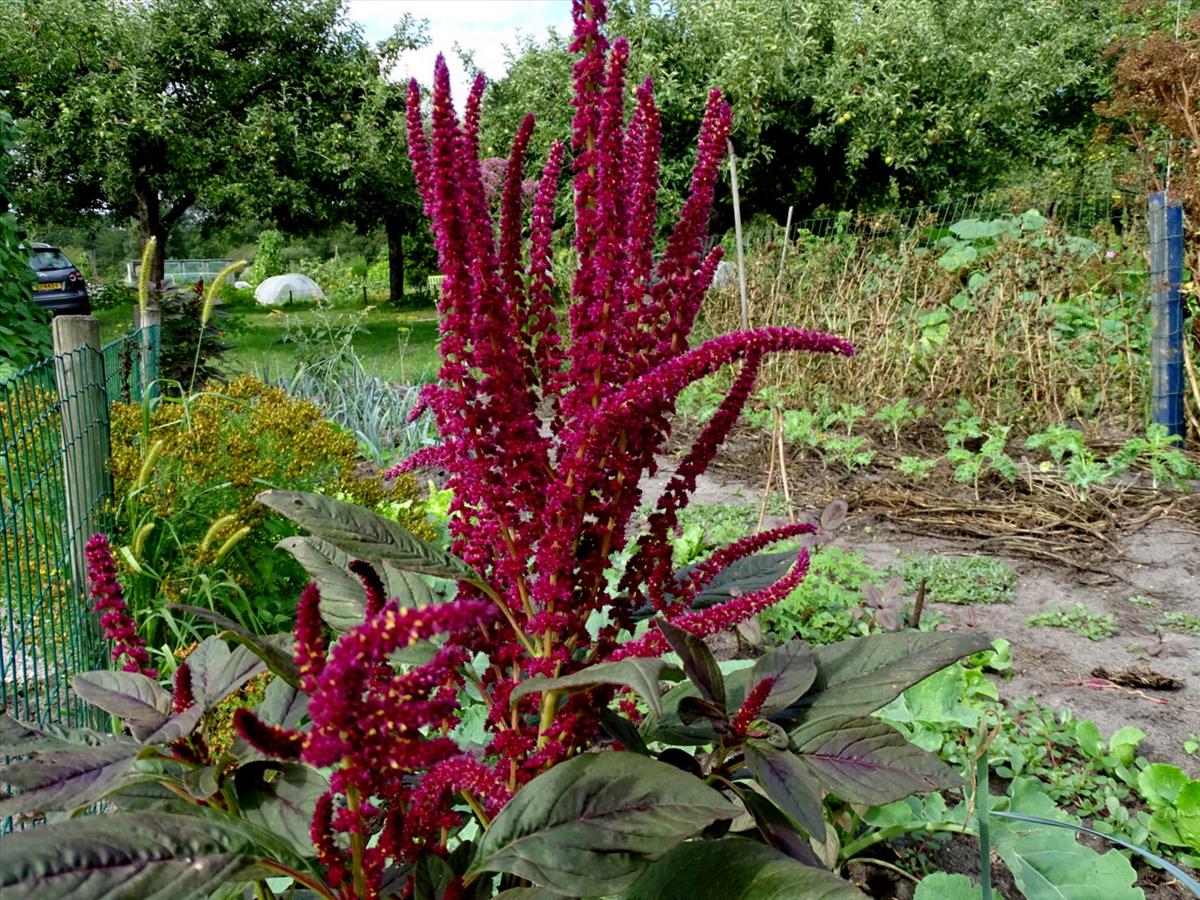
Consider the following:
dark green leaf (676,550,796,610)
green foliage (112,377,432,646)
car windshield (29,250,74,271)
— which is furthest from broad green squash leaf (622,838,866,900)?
car windshield (29,250,74,271)

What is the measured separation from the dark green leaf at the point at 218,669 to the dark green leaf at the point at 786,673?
0.61 meters

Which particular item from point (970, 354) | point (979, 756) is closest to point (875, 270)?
point (970, 354)

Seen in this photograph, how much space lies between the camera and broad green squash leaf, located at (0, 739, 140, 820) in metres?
0.78

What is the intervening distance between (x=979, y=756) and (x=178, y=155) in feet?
63.9

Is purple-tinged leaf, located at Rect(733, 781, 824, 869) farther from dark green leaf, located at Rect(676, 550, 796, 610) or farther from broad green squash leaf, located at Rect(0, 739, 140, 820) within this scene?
broad green squash leaf, located at Rect(0, 739, 140, 820)

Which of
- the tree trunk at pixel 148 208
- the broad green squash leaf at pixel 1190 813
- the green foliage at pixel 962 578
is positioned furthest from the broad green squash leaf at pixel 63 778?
the tree trunk at pixel 148 208

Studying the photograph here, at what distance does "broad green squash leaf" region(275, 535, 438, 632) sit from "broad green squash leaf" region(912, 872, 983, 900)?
0.93m

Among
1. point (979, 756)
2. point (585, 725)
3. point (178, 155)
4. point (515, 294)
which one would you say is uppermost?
point (178, 155)

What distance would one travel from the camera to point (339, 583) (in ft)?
3.77

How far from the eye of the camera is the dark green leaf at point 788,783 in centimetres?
93

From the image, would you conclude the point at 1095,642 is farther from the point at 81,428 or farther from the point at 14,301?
the point at 14,301

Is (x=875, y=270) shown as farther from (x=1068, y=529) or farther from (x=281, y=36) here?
(x=281, y=36)

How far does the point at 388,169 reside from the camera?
1772 cm

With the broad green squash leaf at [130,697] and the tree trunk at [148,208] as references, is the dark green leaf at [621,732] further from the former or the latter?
the tree trunk at [148,208]
